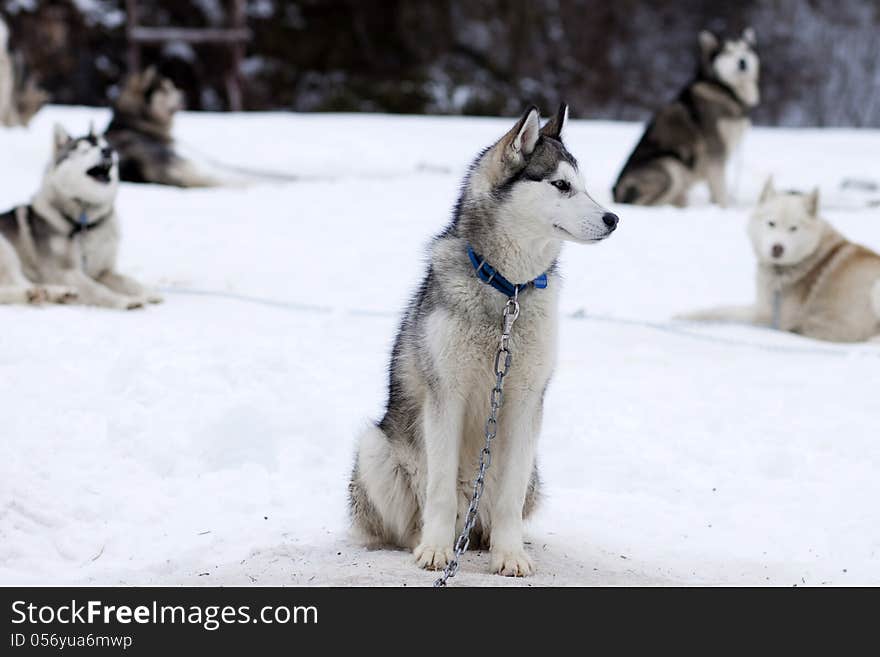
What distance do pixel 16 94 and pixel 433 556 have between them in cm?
1085

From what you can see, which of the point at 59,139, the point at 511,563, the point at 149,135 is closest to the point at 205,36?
the point at 149,135

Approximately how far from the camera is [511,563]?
3.35m

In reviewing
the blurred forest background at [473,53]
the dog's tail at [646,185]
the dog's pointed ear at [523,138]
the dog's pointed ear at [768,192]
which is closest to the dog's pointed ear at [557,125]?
the dog's pointed ear at [523,138]

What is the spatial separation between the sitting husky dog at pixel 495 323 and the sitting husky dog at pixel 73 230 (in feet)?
12.4

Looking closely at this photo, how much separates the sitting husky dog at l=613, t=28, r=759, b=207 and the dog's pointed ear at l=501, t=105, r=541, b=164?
277 inches

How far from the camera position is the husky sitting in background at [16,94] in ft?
41.2

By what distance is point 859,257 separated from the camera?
712cm

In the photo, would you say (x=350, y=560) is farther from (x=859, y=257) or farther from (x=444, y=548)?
(x=859, y=257)

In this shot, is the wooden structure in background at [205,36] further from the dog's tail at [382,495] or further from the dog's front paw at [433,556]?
the dog's front paw at [433,556]

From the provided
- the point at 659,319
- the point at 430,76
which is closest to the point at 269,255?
the point at 659,319

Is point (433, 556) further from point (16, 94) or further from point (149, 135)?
point (16, 94)

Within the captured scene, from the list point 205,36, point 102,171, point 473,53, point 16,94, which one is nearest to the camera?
point 102,171

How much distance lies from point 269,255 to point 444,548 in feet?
17.6

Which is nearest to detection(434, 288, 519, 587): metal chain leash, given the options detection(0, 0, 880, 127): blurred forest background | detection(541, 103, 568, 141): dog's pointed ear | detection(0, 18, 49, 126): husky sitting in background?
detection(541, 103, 568, 141): dog's pointed ear
